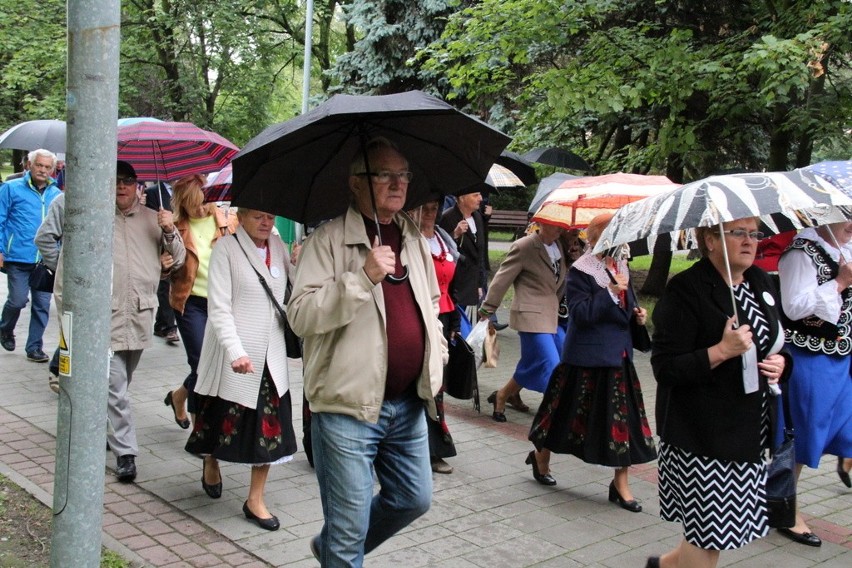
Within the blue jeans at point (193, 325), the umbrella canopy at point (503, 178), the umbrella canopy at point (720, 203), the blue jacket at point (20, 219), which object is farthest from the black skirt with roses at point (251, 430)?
the blue jacket at point (20, 219)

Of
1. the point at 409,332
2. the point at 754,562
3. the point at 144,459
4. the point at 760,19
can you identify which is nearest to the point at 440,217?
the point at 144,459

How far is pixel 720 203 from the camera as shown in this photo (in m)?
3.74

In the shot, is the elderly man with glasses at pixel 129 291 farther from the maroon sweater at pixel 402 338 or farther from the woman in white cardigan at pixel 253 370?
the maroon sweater at pixel 402 338

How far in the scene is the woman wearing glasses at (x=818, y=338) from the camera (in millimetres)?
5203

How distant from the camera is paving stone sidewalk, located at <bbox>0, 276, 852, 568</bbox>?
196 inches

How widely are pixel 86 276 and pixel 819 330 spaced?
397 centimetres

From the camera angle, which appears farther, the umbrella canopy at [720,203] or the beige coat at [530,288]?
the beige coat at [530,288]

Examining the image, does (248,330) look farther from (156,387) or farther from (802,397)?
(156,387)

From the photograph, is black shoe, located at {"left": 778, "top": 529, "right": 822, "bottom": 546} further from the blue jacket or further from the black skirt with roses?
the blue jacket

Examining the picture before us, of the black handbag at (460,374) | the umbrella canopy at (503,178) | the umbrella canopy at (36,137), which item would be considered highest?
the umbrella canopy at (36,137)

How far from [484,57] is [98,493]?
9.57 m

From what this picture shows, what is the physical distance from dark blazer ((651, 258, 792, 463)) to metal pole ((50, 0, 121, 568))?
2.30m

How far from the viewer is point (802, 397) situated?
540 centimetres

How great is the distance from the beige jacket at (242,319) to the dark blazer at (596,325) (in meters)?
1.85
